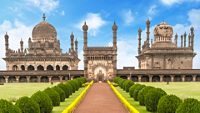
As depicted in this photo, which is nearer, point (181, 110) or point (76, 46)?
point (181, 110)

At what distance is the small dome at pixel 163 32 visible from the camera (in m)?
73.6

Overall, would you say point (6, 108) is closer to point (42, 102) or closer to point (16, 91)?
point (42, 102)

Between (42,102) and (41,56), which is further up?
(41,56)

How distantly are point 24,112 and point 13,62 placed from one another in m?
58.7

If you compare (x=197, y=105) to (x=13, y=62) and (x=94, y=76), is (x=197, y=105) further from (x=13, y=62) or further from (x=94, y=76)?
(x=13, y=62)

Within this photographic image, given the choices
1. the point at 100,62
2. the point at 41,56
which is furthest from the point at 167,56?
the point at 41,56

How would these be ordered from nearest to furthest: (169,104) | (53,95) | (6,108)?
(6,108), (169,104), (53,95)

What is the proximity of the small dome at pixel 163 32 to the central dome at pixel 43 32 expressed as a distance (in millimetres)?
23186

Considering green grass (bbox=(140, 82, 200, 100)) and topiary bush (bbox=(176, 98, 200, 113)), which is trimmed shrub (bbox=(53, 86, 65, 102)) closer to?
green grass (bbox=(140, 82, 200, 100))

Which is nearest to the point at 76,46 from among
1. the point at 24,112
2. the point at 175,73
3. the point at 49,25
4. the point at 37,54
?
the point at 49,25

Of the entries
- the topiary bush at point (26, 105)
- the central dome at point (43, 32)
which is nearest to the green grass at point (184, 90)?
the topiary bush at point (26, 105)

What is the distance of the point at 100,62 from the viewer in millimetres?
62250

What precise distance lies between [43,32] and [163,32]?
26.4 m

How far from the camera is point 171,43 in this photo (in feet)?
240
